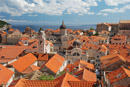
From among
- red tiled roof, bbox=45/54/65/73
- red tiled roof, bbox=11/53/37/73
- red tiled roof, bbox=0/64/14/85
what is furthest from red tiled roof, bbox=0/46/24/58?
red tiled roof, bbox=0/64/14/85

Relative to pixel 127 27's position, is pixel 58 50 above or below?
below

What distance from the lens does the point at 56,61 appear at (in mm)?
43188

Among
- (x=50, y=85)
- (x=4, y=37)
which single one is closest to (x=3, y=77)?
(x=50, y=85)

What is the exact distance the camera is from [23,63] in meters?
43.2

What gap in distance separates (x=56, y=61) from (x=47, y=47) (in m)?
14.6

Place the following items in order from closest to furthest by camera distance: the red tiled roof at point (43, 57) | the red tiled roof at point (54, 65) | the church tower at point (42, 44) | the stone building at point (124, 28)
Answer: the red tiled roof at point (54, 65)
the red tiled roof at point (43, 57)
the church tower at point (42, 44)
the stone building at point (124, 28)

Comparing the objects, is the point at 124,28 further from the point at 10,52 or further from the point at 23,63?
the point at 23,63

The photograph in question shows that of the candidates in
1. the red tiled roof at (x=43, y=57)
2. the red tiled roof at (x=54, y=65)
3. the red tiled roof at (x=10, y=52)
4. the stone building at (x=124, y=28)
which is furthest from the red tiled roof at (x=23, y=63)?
the stone building at (x=124, y=28)

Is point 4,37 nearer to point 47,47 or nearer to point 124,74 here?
point 47,47

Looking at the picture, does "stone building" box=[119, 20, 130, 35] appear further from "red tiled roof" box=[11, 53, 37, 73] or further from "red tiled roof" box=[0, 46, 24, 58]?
"red tiled roof" box=[11, 53, 37, 73]

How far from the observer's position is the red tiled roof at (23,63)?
40.3 m

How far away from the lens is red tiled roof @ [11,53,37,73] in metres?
40.3

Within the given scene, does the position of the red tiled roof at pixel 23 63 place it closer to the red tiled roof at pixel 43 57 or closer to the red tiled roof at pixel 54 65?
the red tiled roof at pixel 43 57

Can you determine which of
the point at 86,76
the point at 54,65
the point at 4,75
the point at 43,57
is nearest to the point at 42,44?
the point at 43,57
